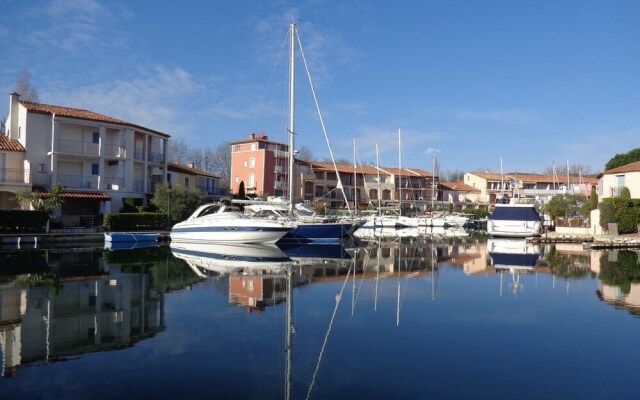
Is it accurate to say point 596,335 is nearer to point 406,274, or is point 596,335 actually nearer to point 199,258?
point 406,274

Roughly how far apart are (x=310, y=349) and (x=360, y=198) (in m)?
81.1

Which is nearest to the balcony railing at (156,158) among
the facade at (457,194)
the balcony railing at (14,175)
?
the balcony railing at (14,175)

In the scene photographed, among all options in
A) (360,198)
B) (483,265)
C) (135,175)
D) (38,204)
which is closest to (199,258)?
(483,265)

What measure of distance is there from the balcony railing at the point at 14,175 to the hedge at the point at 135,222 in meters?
7.49

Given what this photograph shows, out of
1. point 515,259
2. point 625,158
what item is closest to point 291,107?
point 515,259

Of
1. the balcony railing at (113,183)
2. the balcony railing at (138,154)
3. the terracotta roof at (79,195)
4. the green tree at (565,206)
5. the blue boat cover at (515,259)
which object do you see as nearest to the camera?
the blue boat cover at (515,259)

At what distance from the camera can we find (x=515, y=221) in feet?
157

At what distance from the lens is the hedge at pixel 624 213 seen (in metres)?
38.5

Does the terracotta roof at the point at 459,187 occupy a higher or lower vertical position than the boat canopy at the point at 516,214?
higher

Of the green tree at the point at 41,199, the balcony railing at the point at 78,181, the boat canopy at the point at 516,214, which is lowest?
the boat canopy at the point at 516,214

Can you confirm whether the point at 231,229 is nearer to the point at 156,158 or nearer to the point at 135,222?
the point at 135,222

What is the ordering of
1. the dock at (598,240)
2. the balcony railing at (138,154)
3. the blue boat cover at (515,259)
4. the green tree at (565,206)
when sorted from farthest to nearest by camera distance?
the green tree at (565,206), the balcony railing at (138,154), the dock at (598,240), the blue boat cover at (515,259)

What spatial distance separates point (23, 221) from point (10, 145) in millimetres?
8987

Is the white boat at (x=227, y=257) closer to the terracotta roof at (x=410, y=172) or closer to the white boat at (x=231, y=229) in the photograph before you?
the white boat at (x=231, y=229)
